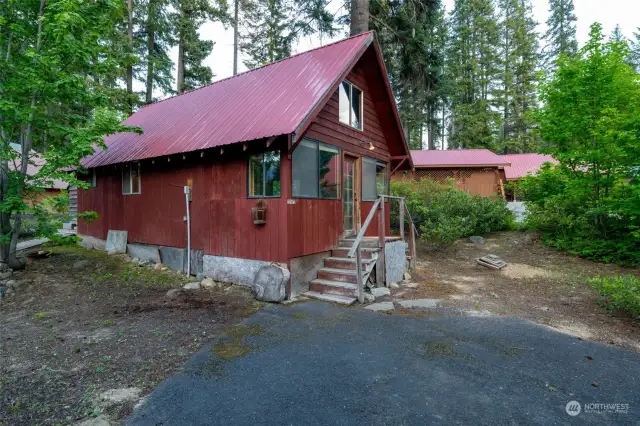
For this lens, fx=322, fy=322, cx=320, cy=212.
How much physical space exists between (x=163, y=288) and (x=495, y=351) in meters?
6.22

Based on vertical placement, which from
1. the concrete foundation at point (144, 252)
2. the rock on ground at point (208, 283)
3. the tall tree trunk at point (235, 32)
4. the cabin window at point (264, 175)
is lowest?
the rock on ground at point (208, 283)

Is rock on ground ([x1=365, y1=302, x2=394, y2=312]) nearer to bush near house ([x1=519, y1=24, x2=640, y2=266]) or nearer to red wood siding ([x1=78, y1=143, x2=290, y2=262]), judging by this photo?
red wood siding ([x1=78, y1=143, x2=290, y2=262])

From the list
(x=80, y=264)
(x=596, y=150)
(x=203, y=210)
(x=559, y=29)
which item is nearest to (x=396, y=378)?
(x=203, y=210)

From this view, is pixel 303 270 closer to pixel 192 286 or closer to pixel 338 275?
pixel 338 275

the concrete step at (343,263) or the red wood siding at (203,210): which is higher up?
the red wood siding at (203,210)

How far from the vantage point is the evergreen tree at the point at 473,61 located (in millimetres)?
26719

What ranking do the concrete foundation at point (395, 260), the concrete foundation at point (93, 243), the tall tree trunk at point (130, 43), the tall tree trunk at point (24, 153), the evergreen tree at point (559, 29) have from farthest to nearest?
the evergreen tree at point (559, 29) < the tall tree trunk at point (130, 43) < the concrete foundation at point (93, 243) < the concrete foundation at point (395, 260) < the tall tree trunk at point (24, 153)

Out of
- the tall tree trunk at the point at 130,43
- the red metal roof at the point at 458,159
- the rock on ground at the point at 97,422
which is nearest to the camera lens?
the rock on ground at the point at 97,422

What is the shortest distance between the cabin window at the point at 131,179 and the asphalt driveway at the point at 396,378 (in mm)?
6642

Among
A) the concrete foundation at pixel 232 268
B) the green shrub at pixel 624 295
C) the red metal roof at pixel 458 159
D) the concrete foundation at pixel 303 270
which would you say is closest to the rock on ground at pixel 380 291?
the concrete foundation at pixel 303 270

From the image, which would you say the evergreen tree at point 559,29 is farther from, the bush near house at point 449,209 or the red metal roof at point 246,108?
the red metal roof at point 246,108

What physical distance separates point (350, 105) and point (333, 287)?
4.69 m

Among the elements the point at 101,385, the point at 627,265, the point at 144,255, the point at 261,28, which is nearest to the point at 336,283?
the point at 101,385

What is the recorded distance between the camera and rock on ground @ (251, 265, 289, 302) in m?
5.92
